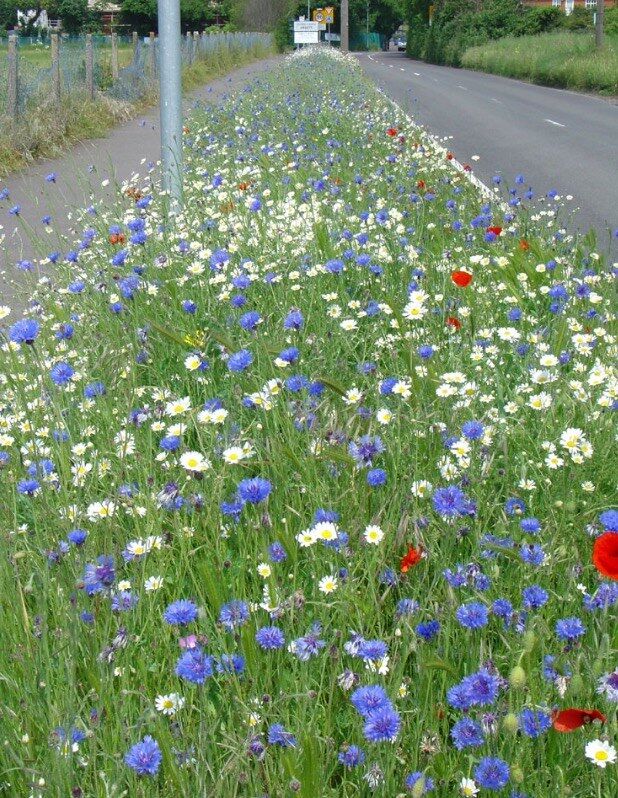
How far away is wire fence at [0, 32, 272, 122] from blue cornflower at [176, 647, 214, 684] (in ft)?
41.5

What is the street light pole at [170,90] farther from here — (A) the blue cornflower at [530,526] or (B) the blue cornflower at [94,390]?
(A) the blue cornflower at [530,526]

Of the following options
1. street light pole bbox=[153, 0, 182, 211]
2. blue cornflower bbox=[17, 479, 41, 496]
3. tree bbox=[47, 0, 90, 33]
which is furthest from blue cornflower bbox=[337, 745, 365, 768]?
tree bbox=[47, 0, 90, 33]

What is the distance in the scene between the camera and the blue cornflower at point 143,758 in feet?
4.93

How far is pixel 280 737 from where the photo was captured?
5.29ft

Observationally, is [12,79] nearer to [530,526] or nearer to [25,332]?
[25,332]

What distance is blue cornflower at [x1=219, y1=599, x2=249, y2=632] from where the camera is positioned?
1.81 metres

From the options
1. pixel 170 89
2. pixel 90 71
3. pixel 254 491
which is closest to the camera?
pixel 254 491

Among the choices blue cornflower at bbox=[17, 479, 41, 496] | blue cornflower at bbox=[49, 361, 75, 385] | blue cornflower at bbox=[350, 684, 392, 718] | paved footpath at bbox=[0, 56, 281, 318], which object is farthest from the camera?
paved footpath at bbox=[0, 56, 281, 318]

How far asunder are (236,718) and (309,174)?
21.1ft

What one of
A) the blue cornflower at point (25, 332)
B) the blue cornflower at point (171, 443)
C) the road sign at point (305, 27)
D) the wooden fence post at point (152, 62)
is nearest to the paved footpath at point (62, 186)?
the blue cornflower at point (25, 332)

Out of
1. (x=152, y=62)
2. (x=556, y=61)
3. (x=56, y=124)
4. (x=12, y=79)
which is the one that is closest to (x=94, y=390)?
(x=12, y=79)

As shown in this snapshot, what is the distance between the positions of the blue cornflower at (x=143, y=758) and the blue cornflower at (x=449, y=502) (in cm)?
79

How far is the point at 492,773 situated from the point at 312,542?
71cm

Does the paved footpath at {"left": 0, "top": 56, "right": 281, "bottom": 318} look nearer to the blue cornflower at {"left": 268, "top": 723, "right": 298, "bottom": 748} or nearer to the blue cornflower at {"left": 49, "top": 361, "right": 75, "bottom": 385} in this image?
the blue cornflower at {"left": 49, "top": 361, "right": 75, "bottom": 385}
